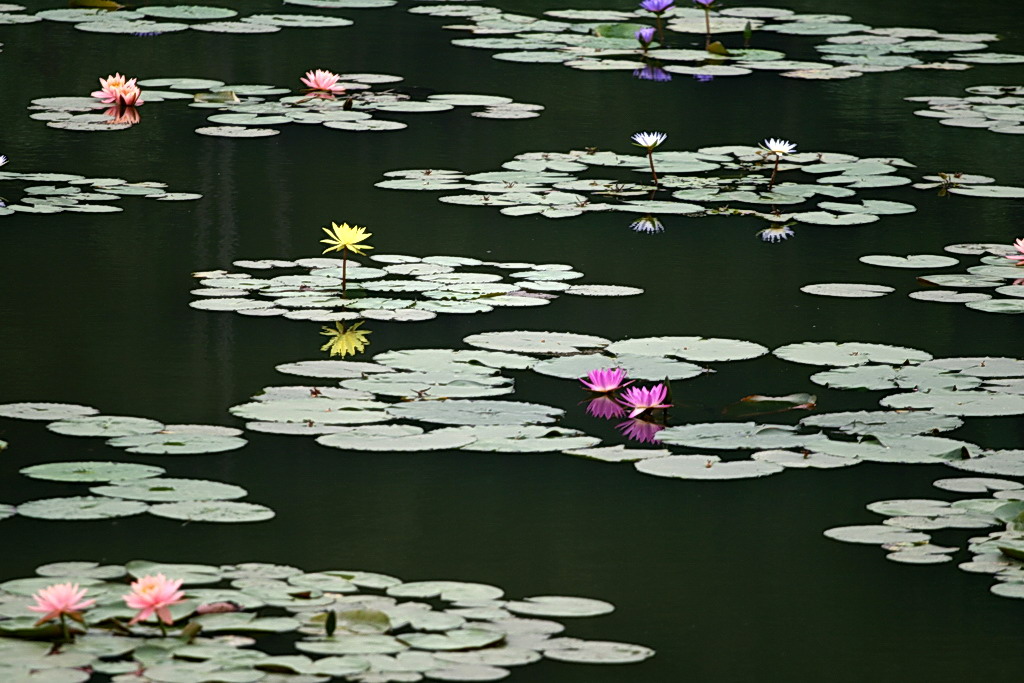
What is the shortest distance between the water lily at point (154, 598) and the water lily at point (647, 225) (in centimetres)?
264

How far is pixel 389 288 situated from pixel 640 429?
1.02 m

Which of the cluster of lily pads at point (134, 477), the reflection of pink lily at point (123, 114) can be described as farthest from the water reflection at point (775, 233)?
the reflection of pink lily at point (123, 114)

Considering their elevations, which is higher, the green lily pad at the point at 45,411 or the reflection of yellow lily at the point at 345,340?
the reflection of yellow lily at the point at 345,340

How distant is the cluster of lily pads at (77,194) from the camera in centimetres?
468

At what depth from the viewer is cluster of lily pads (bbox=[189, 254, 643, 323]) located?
374 centimetres

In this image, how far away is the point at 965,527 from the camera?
8.59ft

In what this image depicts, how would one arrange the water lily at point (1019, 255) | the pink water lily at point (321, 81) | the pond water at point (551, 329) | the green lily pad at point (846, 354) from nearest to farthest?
the pond water at point (551, 329), the green lily pad at point (846, 354), the water lily at point (1019, 255), the pink water lily at point (321, 81)

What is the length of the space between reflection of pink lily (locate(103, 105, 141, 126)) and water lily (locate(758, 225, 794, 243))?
226 centimetres

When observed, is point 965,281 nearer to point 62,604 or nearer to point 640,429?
point 640,429

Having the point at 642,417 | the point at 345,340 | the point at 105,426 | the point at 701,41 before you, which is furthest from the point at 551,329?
the point at 701,41

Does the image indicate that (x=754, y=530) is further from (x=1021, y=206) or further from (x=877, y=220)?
(x=1021, y=206)

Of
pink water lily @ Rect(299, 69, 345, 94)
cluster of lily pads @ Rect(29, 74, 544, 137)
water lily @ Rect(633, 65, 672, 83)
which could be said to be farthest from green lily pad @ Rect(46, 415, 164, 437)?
water lily @ Rect(633, 65, 672, 83)

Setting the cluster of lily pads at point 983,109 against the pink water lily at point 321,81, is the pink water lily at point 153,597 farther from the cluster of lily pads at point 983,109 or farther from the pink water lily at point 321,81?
the cluster of lily pads at point 983,109

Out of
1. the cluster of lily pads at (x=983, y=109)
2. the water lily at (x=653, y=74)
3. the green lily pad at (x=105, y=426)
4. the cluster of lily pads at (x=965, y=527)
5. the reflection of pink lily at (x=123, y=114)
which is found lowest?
the cluster of lily pads at (x=965, y=527)
